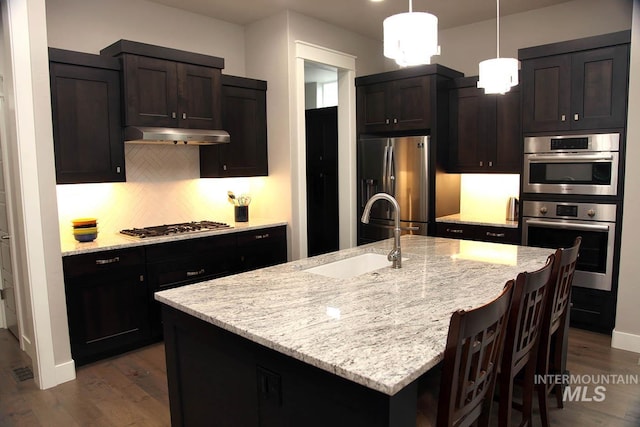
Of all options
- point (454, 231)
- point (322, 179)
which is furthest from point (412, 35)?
point (322, 179)

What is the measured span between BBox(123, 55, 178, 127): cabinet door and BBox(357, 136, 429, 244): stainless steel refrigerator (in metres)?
2.14

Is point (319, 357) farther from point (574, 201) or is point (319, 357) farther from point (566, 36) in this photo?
point (566, 36)

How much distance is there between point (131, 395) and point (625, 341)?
3593mm

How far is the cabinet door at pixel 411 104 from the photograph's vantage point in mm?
4617

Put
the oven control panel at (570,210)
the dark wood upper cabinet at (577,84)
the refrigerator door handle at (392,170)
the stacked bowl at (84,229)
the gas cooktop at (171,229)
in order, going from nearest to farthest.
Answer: the stacked bowl at (84,229), the dark wood upper cabinet at (577,84), the oven control panel at (570,210), the gas cooktop at (171,229), the refrigerator door handle at (392,170)

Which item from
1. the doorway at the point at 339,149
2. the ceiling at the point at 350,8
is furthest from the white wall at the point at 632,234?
the doorway at the point at 339,149

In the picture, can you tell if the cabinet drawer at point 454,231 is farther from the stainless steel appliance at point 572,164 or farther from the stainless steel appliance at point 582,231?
the stainless steel appliance at point 572,164

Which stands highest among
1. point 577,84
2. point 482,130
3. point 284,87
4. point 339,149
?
point 284,87

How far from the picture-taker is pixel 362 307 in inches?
73.1

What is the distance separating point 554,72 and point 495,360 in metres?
3.05

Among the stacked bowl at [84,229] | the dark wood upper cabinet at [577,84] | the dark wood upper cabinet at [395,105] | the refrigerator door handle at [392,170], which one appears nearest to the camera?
the stacked bowl at [84,229]

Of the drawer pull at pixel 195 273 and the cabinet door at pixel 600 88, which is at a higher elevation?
the cabinet door at pixel 600 88

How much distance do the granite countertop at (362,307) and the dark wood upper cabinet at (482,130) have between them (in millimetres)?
1883

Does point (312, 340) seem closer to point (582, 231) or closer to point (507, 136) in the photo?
point (582, 231)
